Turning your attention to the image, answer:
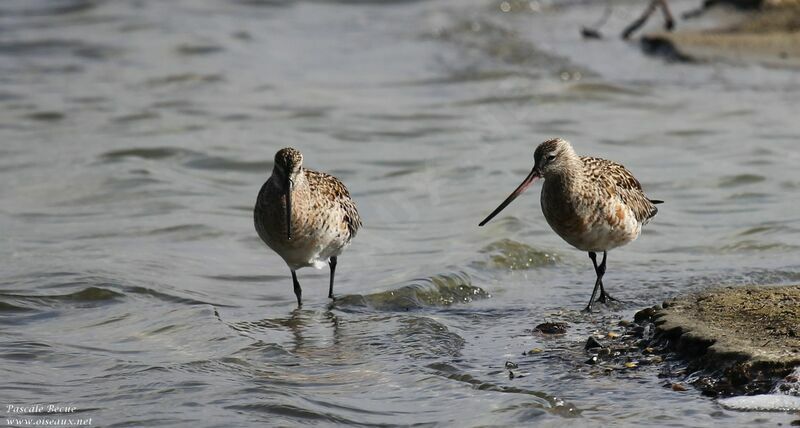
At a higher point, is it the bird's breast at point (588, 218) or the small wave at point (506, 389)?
the bird's breast at point (588, 218)

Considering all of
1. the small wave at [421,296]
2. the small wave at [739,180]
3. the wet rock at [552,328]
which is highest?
the wet rock at [552,328]

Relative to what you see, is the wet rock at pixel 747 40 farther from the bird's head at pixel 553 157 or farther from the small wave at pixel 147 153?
the bird's head at pixel 553 157

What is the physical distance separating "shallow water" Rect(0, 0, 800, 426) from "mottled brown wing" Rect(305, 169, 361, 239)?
0.47m

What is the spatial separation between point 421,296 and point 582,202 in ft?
4.19

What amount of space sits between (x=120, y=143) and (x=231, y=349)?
604 cm

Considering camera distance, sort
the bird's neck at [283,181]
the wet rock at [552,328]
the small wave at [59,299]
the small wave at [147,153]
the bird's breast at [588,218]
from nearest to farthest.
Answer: the wet rock at [552,328] < the bird's breast at [588,218] < the bird's neck at [283,181] < the small wave at [59,299] < the small wave at [147,153]

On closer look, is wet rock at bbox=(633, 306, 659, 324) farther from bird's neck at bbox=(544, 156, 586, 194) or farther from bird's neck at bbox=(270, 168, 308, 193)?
bird's neck at bbox=(270, 168, 308, 193)

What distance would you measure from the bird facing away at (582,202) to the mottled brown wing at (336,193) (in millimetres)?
1162

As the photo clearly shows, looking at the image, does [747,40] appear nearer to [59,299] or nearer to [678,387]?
[59,299]

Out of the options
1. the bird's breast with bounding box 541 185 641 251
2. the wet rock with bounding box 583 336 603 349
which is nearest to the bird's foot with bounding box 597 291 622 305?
the bird's breast with bounding box 541 185 641 251

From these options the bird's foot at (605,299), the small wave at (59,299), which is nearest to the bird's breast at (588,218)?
the bird's foot at (605,299)

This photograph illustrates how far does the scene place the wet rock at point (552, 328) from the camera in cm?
716

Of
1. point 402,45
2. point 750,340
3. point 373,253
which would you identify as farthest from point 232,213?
point 402,45

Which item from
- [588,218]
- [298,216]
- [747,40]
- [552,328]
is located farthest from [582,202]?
[747,40]
